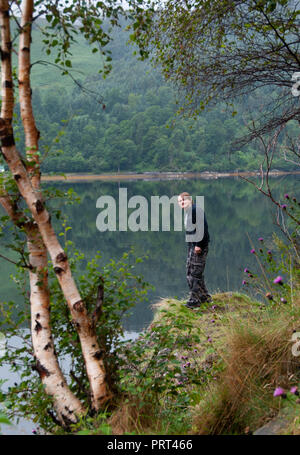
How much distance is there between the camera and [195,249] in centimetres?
769

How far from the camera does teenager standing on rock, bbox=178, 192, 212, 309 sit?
7521 mm

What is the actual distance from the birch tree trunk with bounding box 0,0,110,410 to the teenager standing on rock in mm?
4326

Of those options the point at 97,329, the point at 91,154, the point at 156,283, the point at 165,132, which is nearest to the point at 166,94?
the point at 165,132

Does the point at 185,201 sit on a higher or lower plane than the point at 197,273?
higher

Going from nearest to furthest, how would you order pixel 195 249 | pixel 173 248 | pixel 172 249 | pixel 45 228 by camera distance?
pixel 45 228, pixel 195 249, pixel 172 249, pixel 173 248

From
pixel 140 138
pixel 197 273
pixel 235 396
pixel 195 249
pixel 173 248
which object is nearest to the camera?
pixel 235 396

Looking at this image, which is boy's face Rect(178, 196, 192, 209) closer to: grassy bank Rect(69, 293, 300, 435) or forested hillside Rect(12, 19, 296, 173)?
grassy bank Rect(69, 293, 300, 435)

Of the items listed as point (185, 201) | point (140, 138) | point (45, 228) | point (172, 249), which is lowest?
point (172, 249)

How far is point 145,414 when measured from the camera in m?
3.27

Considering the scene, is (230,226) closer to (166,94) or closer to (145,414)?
(145,414)

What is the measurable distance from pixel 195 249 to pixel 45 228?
4.72 m

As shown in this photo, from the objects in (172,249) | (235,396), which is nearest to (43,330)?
(235,396)

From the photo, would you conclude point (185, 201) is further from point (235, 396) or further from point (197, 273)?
point (235, 396)

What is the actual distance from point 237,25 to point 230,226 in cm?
2016
